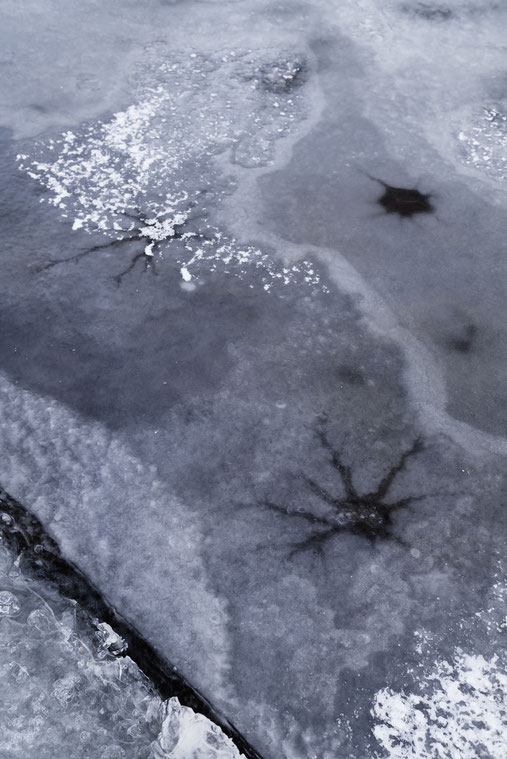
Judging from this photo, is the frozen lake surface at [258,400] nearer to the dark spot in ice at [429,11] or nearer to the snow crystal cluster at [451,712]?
the snow crystal cluster at [451,712]

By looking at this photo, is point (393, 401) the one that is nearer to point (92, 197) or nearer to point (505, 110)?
point (92, 197)

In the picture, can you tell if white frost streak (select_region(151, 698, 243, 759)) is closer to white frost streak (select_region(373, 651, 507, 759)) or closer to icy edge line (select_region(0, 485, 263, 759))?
icy edge line (select_region(0, 485, 263, 759))

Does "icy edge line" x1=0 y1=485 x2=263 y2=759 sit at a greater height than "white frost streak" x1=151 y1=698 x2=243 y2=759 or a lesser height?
greater

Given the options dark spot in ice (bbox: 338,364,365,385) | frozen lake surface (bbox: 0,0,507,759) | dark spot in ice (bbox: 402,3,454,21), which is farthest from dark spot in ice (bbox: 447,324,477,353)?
dark spot in ice (bbox: 402,3,454,21)

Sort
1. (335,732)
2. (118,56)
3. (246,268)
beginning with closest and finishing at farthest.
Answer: (335,732)
(246,268)
(118,56)

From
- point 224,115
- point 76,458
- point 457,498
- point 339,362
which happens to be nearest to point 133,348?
point 76,458

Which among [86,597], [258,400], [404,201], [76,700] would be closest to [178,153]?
[404,201]
